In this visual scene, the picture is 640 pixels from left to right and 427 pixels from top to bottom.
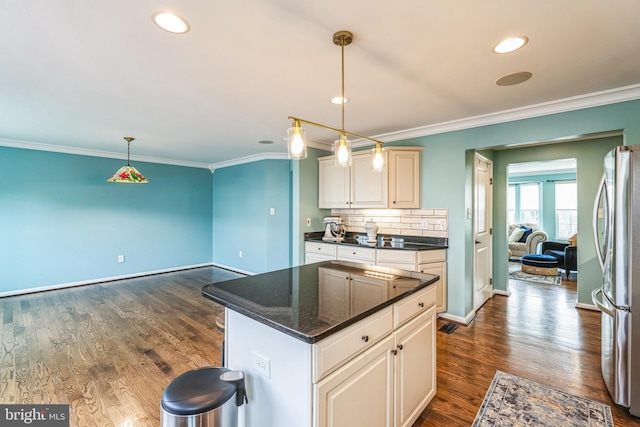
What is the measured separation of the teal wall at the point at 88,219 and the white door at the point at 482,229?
17.4 ft

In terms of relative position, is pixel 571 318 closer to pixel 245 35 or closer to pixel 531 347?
pixel 531 347

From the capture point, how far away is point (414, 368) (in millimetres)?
1729

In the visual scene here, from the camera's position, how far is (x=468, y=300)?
139 inches

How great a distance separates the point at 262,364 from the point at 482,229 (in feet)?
12.3

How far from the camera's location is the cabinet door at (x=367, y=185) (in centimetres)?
378

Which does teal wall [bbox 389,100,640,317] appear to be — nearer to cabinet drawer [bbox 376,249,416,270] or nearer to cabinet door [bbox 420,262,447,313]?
cabinet door [bbox 420,262,447,313]

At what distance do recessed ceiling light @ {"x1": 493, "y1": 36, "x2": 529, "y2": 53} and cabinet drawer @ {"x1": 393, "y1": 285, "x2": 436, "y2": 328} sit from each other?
1572 mm

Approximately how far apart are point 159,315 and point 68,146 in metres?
3.25

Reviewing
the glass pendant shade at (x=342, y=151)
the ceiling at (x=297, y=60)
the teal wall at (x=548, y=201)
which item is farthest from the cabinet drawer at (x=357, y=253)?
the teal wall at (x=548, y=201)

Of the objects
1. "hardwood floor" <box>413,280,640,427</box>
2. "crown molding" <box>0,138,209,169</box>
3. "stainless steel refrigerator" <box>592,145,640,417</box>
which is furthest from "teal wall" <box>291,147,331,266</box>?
"stainless steel refrigerator" <box>592,145,640,417</box>

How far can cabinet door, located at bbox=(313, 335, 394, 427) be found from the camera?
1.15 metres

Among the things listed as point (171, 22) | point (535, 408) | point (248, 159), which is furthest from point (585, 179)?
point (248, 159)

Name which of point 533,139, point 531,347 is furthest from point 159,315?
point 533,139

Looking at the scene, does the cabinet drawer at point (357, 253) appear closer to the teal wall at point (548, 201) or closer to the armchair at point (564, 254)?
the armchair at point (564, 254)
